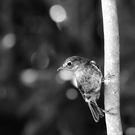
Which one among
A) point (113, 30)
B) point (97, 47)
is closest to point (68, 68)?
point (113, 30)

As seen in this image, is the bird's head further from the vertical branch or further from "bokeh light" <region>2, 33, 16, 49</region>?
"bokeh light" <region>2, 33, 16, 49</region>

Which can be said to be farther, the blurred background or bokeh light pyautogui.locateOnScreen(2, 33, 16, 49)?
bokeh light pyautogui.locateOnScreen(2, 33, 16, 49)

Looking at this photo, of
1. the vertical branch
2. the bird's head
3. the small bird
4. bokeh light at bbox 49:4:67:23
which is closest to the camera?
the vertical branch

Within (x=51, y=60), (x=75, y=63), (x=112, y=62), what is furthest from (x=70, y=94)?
(x=112, y=62)

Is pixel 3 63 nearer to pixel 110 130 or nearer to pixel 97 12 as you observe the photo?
pixel 97 12

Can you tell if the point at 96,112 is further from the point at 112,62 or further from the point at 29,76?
the point at 29,76

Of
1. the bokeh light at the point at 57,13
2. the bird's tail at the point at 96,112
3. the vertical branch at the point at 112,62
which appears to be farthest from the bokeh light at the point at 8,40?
the vertical branch at the point at 112,62

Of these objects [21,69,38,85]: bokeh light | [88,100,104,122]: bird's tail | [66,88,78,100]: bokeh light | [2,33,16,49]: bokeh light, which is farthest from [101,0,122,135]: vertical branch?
[2,33,16,49]: bokeh light

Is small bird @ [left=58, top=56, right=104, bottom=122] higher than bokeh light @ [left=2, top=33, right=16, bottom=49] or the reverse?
the reverse
